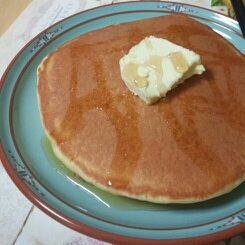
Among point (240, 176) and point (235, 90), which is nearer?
point (240, 176)

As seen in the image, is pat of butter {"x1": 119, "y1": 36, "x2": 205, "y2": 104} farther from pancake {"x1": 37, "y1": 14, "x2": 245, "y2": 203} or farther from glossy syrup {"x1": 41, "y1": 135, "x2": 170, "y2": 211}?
glossy syrup {"x1": 41, "y1": 135, "x2": 170, "y2": 211}

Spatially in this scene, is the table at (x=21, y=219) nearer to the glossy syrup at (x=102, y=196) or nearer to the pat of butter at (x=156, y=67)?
the glossy syrup at (x=102, y=196)

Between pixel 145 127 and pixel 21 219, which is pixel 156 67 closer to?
pixel 145 127

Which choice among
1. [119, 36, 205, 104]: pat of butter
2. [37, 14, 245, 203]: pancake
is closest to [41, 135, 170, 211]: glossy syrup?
[37, 14, 245, 203]: pancake

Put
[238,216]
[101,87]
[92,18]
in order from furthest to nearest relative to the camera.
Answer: [92,18], [101,87], [238,216]

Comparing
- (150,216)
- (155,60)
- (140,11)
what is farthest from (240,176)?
(140,11)

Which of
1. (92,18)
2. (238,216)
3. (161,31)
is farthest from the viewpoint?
(92,18)

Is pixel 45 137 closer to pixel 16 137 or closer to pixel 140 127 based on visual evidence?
pixel 16 137

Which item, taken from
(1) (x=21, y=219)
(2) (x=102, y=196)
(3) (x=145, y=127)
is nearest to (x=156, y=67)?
(3) (x=145, y=127)

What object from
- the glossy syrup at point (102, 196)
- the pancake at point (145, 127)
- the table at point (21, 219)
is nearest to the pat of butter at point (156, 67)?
the pancake at point (145, 127)
